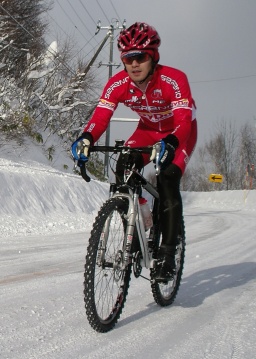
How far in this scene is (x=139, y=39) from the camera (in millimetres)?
3674

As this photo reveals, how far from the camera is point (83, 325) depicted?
3.17 m

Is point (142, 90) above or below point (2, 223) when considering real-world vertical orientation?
above

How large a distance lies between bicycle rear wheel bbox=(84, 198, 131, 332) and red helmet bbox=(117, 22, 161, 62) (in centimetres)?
115

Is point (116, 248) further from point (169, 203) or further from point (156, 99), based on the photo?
point (156, 99)

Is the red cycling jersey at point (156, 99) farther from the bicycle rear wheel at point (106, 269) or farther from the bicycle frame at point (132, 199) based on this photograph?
the bicycle rear wheel at point (106, 269)

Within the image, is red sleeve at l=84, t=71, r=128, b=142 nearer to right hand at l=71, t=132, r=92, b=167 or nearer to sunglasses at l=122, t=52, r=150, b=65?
sunglasses at l=122, t=52, r=150, b=65

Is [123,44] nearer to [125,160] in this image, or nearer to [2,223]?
[125,160]

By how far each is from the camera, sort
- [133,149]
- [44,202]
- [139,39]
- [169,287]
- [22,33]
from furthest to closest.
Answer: [22,33]
[44,202]
[169,287]
[139,39]
[133,149]

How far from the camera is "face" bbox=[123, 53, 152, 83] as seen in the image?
3766mm

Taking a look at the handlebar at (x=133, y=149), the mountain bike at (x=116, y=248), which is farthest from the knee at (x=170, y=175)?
the handlebar at (x=133, y=149)

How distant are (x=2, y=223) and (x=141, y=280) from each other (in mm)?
5986

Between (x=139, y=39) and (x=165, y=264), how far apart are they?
1.70 meters

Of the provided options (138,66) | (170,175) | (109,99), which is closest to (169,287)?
(170,175)

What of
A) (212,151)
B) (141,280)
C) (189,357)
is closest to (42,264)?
(141,280)
